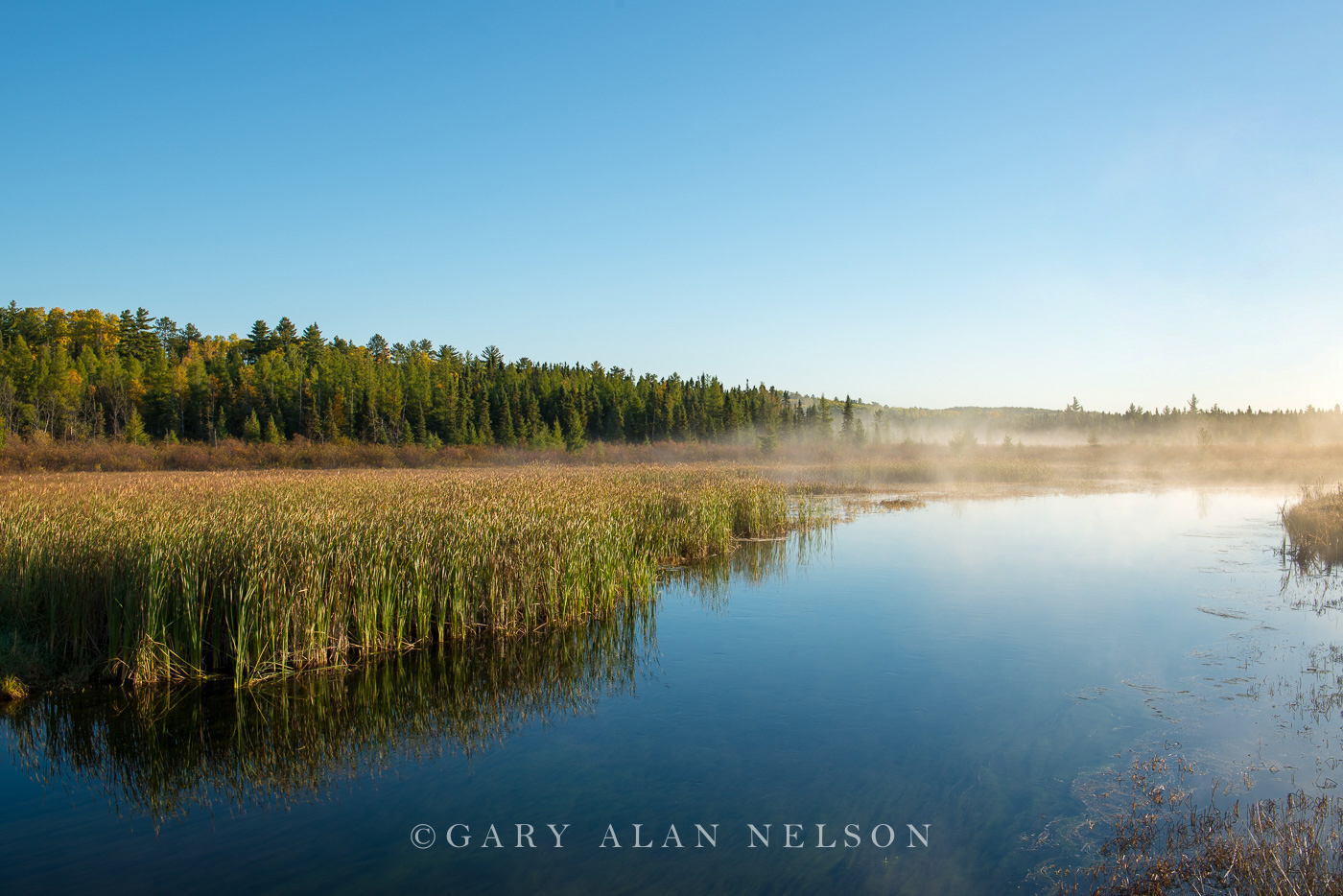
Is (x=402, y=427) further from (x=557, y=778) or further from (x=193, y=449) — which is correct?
(x=557, y=778)

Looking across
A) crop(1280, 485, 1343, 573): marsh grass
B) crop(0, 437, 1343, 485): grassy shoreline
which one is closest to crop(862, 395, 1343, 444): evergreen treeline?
crop(0, 437, 1343, 485): grassy shoreline

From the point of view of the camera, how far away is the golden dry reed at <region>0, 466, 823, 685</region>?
7570mm

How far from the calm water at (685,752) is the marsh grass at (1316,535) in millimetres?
5366

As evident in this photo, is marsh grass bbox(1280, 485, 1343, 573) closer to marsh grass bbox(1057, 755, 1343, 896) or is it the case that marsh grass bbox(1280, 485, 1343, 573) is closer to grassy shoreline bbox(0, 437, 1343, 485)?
marsh grass bbox(1057, 755, 1343, 896)

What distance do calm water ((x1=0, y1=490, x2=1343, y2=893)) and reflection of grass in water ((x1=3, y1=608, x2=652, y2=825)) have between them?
3 cm

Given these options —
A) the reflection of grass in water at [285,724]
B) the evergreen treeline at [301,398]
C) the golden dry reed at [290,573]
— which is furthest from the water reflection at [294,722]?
the evergreen treeline at [301,398]

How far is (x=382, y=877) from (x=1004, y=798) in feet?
15.5

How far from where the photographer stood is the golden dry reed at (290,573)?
24.8 ft

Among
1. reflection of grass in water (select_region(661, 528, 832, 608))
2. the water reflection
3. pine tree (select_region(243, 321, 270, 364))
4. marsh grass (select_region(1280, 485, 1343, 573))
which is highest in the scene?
pine tree (select_region(243, 321, 270, 364))

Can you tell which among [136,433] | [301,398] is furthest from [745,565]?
[301,398]

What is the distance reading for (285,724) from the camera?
267 inches

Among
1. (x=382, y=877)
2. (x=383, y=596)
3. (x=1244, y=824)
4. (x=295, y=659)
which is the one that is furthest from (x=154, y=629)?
(x=1244, y=824)

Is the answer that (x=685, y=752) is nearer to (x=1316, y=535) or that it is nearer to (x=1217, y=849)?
(x=1217, y=849)

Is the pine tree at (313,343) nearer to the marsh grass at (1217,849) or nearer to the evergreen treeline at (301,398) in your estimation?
the evergreen treeline at (301,398)
